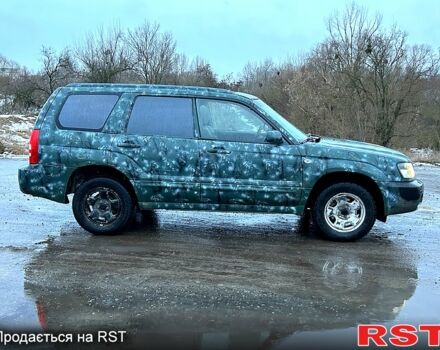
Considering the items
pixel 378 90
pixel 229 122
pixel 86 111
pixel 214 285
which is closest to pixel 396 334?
pixel 214 285

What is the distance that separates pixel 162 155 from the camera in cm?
648

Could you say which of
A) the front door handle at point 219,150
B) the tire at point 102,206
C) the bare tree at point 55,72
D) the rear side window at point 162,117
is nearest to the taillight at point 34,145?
the tire at point 102,206

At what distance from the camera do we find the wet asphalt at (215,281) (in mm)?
3807

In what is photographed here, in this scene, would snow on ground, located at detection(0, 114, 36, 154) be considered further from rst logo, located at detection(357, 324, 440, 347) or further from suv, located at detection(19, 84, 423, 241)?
rst logo, located at detection(357, 324, 440, 347)

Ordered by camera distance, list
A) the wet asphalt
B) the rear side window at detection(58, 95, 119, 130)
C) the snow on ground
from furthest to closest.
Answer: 1. the snow on ground
2. the rear side window at detection(58, 95, 119, 130)
3. the wet asphalt

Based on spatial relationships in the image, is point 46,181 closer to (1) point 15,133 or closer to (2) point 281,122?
(2) point 281,122

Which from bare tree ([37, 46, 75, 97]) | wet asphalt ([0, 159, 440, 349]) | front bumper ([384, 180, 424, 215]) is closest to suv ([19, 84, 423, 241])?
front bumper ([384, 180, 424, 215])

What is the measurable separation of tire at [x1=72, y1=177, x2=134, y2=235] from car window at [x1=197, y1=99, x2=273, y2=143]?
1399mm

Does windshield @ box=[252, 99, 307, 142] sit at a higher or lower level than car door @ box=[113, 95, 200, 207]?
higher

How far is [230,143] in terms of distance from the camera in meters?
6.42

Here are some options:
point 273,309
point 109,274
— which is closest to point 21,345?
point 109,274

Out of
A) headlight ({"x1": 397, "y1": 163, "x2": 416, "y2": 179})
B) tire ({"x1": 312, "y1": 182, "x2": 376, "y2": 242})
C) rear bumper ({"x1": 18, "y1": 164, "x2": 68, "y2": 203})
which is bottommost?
tire ({"x1": 312, "y1": 182, "x2": 376, "y2": 242})

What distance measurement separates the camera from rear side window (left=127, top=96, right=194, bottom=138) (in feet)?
21.5

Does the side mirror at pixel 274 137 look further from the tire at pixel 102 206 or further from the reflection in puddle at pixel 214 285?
the tire at pixel 102 206
